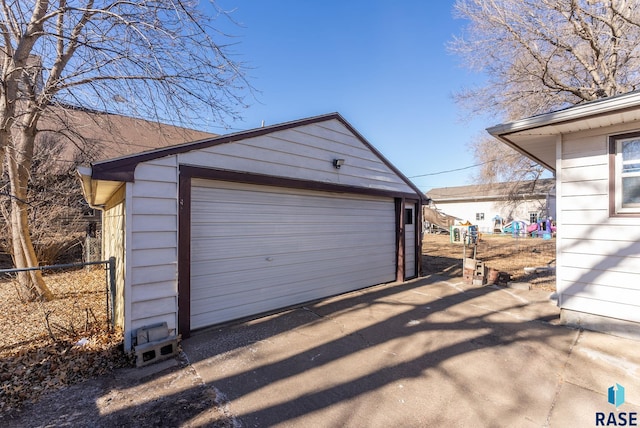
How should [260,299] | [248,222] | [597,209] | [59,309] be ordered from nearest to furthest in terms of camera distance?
[597,209], [248,222], [260,299], [59,309]

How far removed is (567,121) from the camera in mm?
3918

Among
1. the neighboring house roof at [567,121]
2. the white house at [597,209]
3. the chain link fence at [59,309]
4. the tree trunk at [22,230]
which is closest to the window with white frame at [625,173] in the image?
the white house at [597,209]

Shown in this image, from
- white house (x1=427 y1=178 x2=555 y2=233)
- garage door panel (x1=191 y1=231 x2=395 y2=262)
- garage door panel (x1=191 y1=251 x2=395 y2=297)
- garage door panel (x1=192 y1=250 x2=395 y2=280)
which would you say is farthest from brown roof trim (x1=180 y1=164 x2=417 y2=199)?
white house (x1=427 y1=178 x2=555 y2=233)

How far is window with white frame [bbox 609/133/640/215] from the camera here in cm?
384

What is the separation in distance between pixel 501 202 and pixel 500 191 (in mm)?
1856

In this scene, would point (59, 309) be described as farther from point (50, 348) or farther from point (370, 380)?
point (370, 380)

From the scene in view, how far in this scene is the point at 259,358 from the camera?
3480 mm

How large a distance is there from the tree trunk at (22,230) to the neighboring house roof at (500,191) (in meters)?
25.3

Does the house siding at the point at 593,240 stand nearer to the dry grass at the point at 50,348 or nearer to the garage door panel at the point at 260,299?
the garage door panel at the point at 260,299

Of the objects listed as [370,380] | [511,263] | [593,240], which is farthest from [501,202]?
[370,380]

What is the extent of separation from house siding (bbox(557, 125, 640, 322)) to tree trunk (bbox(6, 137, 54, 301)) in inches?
392

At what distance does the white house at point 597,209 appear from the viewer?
3.81m

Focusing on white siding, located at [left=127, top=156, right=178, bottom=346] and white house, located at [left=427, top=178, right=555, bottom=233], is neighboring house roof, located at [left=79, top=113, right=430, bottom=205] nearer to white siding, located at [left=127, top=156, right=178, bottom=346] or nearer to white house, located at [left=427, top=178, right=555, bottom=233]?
white siding, located at [left=127, top=156, right=178, bottom=346]

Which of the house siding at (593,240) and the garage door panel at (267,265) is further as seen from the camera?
the garage door panel at (267,265)
